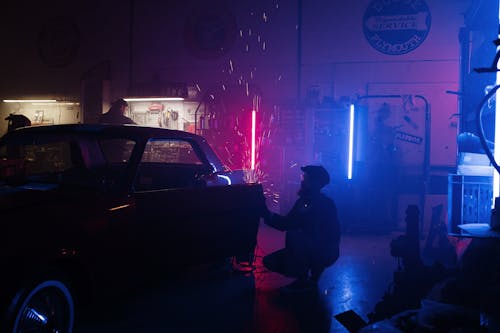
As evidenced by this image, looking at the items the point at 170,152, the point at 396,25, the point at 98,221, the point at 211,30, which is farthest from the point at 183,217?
the point at 211,30

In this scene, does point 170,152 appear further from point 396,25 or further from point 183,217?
point 183,217

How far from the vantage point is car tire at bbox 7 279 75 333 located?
9.46ft

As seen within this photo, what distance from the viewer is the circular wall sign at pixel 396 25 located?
30.1 feet

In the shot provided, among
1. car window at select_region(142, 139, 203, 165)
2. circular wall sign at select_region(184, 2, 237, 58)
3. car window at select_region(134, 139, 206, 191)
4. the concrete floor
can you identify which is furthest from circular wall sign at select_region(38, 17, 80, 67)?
the concrete floor

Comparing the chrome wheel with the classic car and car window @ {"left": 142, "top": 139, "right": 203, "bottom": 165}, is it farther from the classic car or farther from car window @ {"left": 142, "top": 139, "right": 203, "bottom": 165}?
car window @ {"left": 142, "top": 139, "right": 203, "bottom": 165}

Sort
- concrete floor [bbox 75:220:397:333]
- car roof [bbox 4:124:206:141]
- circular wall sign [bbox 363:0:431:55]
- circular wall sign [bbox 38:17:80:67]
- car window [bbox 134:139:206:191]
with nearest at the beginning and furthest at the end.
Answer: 1. concrete floor [bbox 75:220:397:333]
2. car roof [bbox 4:124:206:141]
3. car window [bbox 134:139:206:191]
4. circular wall sign [bbox 363:0:431:55]
5. circular wall sign [bbox 38:17:80:67]

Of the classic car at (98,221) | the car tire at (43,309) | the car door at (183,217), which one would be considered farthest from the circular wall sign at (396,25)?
the car tire at (43,309)

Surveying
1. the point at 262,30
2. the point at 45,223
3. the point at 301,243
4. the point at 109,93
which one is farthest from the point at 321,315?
the point at 109,93

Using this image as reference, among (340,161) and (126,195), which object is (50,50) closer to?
(340,161)

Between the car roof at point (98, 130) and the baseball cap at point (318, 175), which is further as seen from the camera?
the baseball cap at point (318, 175)

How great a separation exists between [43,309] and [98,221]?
27.3 inches

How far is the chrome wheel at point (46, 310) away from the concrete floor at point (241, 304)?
0.47 meters

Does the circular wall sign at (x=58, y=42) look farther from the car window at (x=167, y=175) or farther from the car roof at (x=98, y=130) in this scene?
the car roof at (x=98, y=130)

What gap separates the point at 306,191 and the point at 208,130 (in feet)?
18.2
